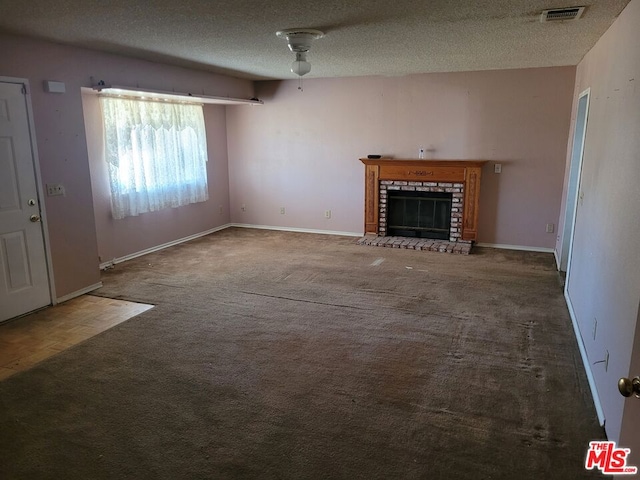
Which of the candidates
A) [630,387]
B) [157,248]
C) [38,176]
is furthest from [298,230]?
[630,387]

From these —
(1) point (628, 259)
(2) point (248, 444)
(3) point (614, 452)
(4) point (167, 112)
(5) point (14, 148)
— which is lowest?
(2) point (248, 444)

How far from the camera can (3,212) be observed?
377 cm

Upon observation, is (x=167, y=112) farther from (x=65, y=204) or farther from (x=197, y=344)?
(x=197, y=344)

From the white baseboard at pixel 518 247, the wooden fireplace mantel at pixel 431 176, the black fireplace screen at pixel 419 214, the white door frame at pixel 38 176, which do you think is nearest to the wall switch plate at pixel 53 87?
the white door frame at pixel 38 176

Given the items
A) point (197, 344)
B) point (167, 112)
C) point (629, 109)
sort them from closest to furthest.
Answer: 1. point (629, 109)
2. point (197, 344)
3. point (167, 112)

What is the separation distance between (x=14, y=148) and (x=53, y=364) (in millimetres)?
1906

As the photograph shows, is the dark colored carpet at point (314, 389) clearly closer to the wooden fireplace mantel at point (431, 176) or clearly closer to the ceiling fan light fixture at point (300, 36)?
the wooden fireplace mantel at point (431, 176)

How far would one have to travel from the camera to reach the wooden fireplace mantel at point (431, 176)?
6109 millimetres

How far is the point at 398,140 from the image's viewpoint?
21.5 feet

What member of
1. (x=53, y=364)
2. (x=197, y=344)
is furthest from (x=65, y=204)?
(x=197, y=344)

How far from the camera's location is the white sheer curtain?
17.2ft

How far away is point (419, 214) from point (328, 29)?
3605 mm

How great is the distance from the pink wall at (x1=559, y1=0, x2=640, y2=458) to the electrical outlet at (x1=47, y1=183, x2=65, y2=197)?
A: 4437 millimetres

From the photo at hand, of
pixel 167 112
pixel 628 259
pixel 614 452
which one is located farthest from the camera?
pixel 167 112
